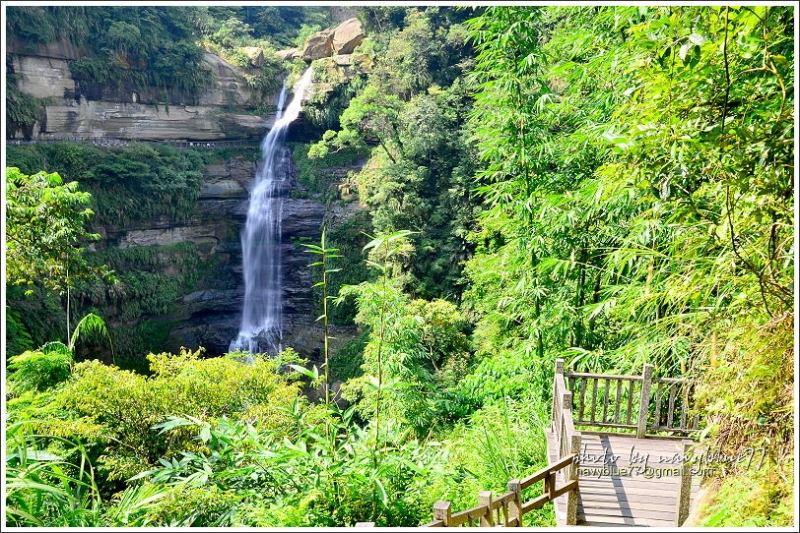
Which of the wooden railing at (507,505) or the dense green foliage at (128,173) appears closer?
the wooden railing at (507,505)

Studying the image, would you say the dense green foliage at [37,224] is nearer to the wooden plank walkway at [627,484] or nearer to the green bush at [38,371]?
the green bush at [38,371]

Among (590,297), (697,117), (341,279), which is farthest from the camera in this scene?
(341,279)

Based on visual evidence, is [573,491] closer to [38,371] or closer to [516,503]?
[516,503]

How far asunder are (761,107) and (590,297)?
2980 millimetres

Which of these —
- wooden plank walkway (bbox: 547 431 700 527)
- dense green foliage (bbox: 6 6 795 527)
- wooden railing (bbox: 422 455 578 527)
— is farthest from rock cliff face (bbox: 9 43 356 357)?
wooden railing (bbox: 422 455 578 527)

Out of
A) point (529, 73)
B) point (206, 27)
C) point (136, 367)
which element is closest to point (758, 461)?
point (529, 73)

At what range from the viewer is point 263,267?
1513 centimetres

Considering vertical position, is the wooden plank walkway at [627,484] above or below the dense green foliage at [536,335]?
below

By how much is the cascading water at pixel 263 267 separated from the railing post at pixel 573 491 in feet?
40.9

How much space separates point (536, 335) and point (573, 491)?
6.81 feet

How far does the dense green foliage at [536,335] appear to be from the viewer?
6.12ft

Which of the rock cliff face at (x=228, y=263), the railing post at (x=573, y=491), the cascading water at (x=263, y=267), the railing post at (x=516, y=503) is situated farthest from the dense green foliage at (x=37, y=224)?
the cascading water at (x=263, y=267)

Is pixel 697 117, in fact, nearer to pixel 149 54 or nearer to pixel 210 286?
pixel 210 286

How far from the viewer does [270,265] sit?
15117mm
